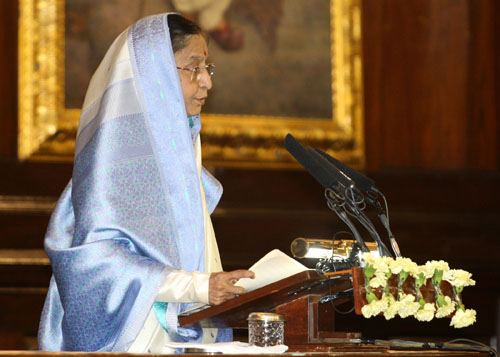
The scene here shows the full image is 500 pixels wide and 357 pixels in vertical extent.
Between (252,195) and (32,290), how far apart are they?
158cm

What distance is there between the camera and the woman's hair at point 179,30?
113 inches

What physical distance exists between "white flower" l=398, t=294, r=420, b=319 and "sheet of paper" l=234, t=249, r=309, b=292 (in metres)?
0.26

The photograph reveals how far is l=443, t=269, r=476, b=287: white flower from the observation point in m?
2.07

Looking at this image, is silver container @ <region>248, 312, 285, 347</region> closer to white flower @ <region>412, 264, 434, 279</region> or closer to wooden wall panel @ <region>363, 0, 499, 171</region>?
white flower @ <region>412, 264, 434, 279</region>

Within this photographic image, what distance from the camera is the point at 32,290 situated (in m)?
4.95

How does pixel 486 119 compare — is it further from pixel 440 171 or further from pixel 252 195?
pixel 252 195

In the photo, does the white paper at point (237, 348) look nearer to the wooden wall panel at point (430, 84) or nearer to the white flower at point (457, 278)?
the white flower at point (457, 278)

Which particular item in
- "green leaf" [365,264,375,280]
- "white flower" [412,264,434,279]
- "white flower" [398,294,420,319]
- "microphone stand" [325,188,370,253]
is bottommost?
"white flower" [398,294,420,319]

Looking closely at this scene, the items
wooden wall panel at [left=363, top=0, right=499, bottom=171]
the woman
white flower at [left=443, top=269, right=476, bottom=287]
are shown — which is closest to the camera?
white flower at [left=443, top=269, right=476, bottom=287]

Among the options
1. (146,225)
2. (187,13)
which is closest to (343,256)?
(146,225)

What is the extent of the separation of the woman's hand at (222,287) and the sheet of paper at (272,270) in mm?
53

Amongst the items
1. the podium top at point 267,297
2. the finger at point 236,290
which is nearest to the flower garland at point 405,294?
the podium top at point 267,297

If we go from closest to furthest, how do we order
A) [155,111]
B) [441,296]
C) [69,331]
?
[441,296] → [69,331] → [155,111]

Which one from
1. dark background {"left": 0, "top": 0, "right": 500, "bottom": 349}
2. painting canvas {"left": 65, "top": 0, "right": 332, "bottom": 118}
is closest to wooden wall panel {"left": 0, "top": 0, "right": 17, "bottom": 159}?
dark background {"left": 0, "top": 0, "right": 500, "bottom": 349}
